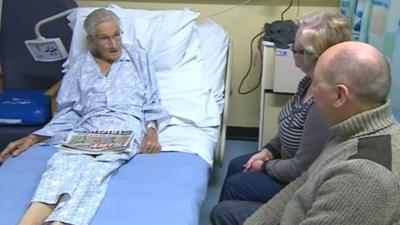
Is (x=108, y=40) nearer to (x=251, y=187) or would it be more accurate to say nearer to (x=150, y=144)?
(x=150, y=144)

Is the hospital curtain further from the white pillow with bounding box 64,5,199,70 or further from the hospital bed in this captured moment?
the white pillow with bounding box 64,5,199,70

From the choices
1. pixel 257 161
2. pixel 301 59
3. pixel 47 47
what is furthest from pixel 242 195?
pixel 47 47

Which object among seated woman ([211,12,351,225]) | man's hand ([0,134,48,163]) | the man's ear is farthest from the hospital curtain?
man's hand ([0,134,48,163])

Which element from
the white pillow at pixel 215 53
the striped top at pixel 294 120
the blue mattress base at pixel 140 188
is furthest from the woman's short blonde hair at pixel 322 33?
the white pillow at pixel 215 53

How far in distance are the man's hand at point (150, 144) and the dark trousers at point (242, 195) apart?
43cm

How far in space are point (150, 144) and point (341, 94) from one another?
4.15ft

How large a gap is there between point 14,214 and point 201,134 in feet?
3.16

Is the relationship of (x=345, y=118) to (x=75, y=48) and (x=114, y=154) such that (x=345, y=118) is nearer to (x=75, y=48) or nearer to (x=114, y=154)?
(x=114, y=154)

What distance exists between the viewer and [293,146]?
1.83 meters

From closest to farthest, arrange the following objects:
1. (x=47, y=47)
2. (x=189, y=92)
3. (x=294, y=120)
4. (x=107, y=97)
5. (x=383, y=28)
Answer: (x=294, y=120)
(x=383, y=28)
(x=107, y=97)
(x=189, y=92)
(x=47, y=47)

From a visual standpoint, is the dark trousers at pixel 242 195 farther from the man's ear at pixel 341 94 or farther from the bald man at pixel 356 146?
the man's ear at pixel 341 94

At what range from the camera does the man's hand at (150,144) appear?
7.47 ft

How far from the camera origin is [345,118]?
1225 millimetres

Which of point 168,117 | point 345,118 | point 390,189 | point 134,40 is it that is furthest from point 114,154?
point 390,189
